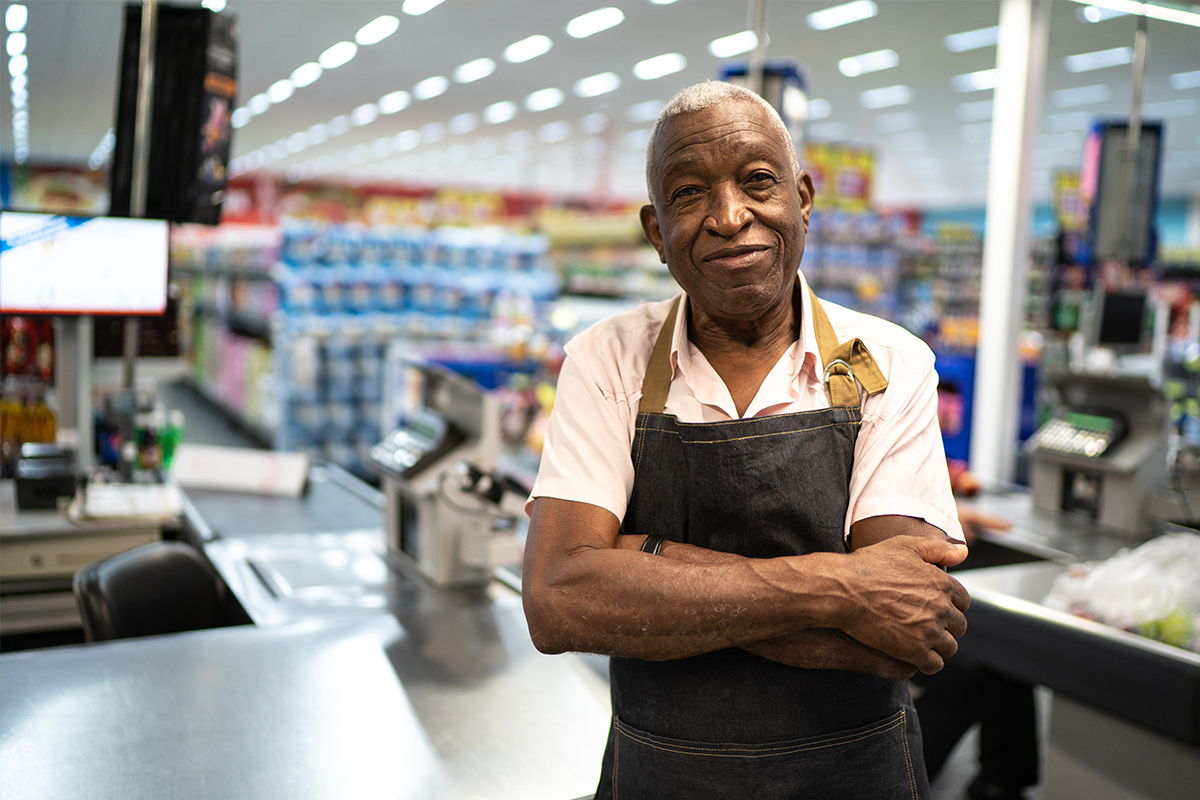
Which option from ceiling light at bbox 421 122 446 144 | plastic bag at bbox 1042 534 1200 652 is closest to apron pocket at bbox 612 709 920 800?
plastic bag at bbox 1042 534 1200 652

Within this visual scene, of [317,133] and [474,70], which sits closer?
[474,70]

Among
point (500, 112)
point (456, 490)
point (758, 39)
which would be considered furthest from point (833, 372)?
point (500, 112)

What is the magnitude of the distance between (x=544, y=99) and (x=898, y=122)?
5.61 meters

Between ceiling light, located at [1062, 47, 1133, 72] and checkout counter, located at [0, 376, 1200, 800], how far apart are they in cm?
832

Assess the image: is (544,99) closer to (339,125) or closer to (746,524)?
(339,125)

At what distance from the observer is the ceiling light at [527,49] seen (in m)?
9.27

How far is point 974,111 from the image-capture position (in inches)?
514

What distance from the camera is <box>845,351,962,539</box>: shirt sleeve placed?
120cm

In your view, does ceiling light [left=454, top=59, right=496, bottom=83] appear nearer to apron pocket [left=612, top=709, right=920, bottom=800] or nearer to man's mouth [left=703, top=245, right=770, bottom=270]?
man's mouth [left=703, top=245, right=770, bottom=270]

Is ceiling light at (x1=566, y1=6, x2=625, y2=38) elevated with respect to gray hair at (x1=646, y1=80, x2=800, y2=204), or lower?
elevated

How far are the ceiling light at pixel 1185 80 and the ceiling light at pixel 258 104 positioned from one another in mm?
11096

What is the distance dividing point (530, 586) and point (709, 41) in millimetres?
9024

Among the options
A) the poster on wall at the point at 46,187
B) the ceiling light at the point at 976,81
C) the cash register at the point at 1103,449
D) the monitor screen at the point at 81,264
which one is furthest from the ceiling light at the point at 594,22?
the poster on wall at the point at 46,187

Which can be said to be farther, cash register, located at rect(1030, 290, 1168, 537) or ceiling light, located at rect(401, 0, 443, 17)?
ceiling light, located at rect(401, 0, 443, 17)
